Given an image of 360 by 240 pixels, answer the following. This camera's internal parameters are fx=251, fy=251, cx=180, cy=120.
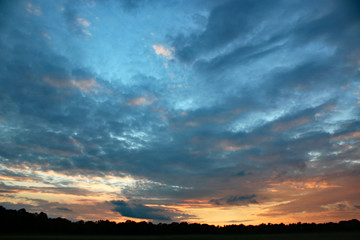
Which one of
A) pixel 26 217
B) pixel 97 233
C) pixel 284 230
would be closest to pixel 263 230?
pixel 284 230

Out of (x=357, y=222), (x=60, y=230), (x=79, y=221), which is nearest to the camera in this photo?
(x=357, y=222)

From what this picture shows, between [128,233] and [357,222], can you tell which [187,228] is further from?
[357,222]

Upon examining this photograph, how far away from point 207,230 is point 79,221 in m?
68.0

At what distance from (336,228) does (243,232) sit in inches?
1707

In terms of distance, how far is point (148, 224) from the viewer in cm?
13638

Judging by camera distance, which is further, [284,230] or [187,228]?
[187,228]

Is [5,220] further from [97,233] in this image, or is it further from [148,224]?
[148,224]

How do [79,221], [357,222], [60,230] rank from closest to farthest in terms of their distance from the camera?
[357,222]
[60,230]
[79,221]

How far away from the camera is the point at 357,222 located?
4513 inches

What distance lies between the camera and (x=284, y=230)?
406 ft

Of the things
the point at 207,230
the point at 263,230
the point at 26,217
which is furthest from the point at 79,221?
the point at 263,230

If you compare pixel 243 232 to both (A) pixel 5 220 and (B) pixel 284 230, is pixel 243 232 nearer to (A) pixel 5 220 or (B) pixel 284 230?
(B) pixel 284 230

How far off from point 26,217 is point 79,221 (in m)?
25.6

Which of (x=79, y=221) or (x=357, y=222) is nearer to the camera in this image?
(x=357, y=222)
